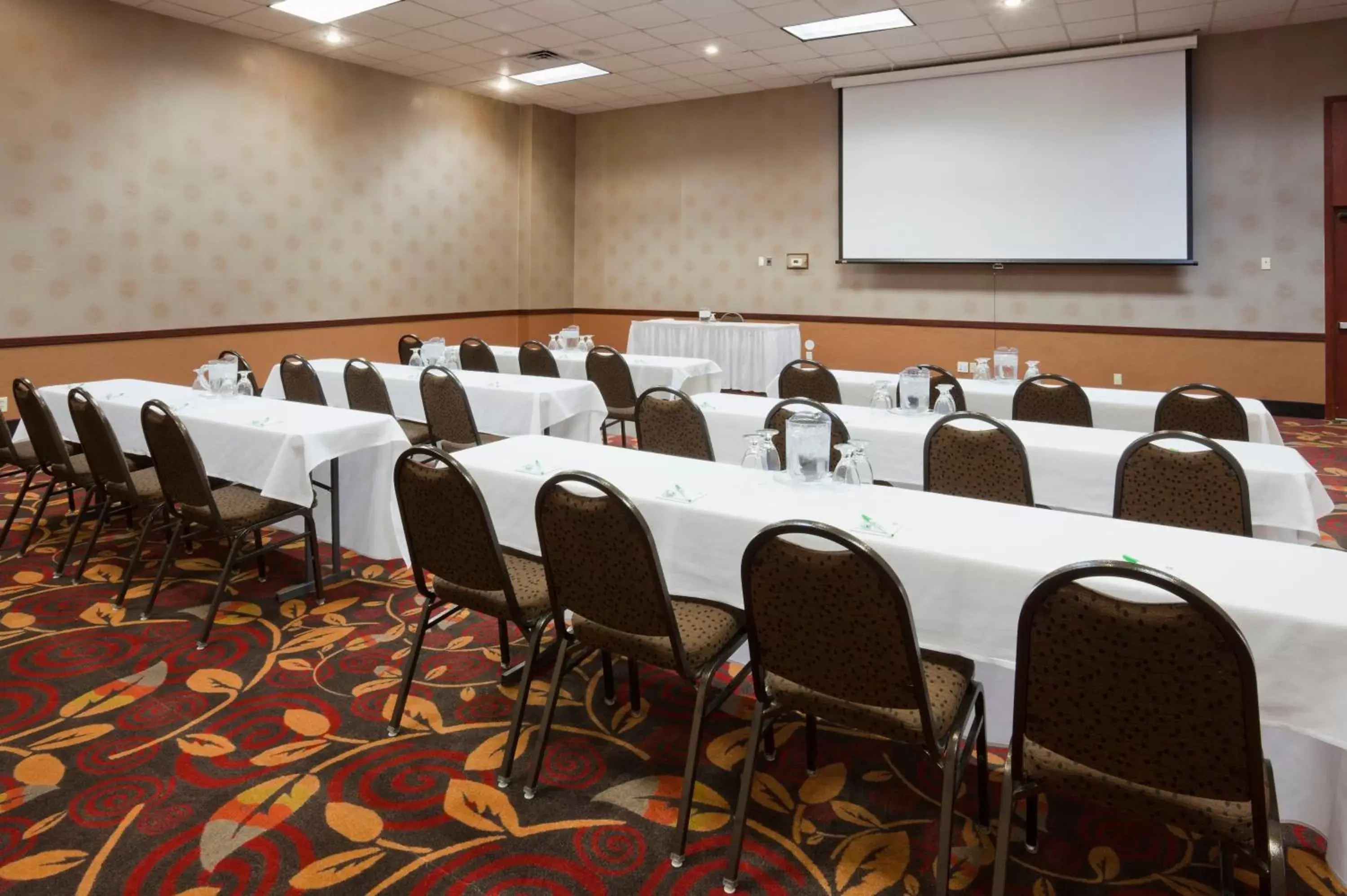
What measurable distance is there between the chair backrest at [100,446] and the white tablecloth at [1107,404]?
3538 millimetres

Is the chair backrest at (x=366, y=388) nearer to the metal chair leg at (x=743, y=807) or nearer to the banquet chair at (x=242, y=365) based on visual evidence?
the banquet chair at (x=242, y=365)

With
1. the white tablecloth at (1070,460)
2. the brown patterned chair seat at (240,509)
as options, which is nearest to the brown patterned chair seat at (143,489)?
the brown patterned chair seat at (240,509)

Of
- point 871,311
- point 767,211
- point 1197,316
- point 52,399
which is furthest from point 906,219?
point 52,399

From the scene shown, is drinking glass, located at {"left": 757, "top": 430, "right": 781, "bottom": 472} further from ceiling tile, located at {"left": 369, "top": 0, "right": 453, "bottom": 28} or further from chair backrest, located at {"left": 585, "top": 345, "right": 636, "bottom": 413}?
ceiling tile, located at {"left": 369, "top": 0, "right": 453, "bottom": 28}

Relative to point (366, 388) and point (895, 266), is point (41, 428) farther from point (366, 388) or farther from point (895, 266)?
point (895, 266)

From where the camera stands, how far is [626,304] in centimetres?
1177

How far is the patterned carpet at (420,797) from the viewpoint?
2062mm

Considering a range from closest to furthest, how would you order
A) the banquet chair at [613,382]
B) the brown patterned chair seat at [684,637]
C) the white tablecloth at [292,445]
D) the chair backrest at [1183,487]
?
the brown patterned chair seat at [684,637], the chair backrest at [1183,487], the white tablecloth at [292,445], the banquet chair at [613,382]

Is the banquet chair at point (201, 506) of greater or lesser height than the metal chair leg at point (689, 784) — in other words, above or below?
above

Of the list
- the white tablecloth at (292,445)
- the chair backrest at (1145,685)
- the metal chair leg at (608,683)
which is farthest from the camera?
the white tablecloth at (292,445)

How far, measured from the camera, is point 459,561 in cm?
254

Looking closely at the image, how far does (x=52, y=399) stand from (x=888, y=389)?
4.61 meters

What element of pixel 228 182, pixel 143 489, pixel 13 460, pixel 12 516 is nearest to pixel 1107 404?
pixel 143 489

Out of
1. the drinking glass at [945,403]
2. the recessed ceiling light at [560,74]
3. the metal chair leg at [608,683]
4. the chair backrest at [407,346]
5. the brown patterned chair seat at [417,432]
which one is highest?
the recessed ceiling light at [560,74]
